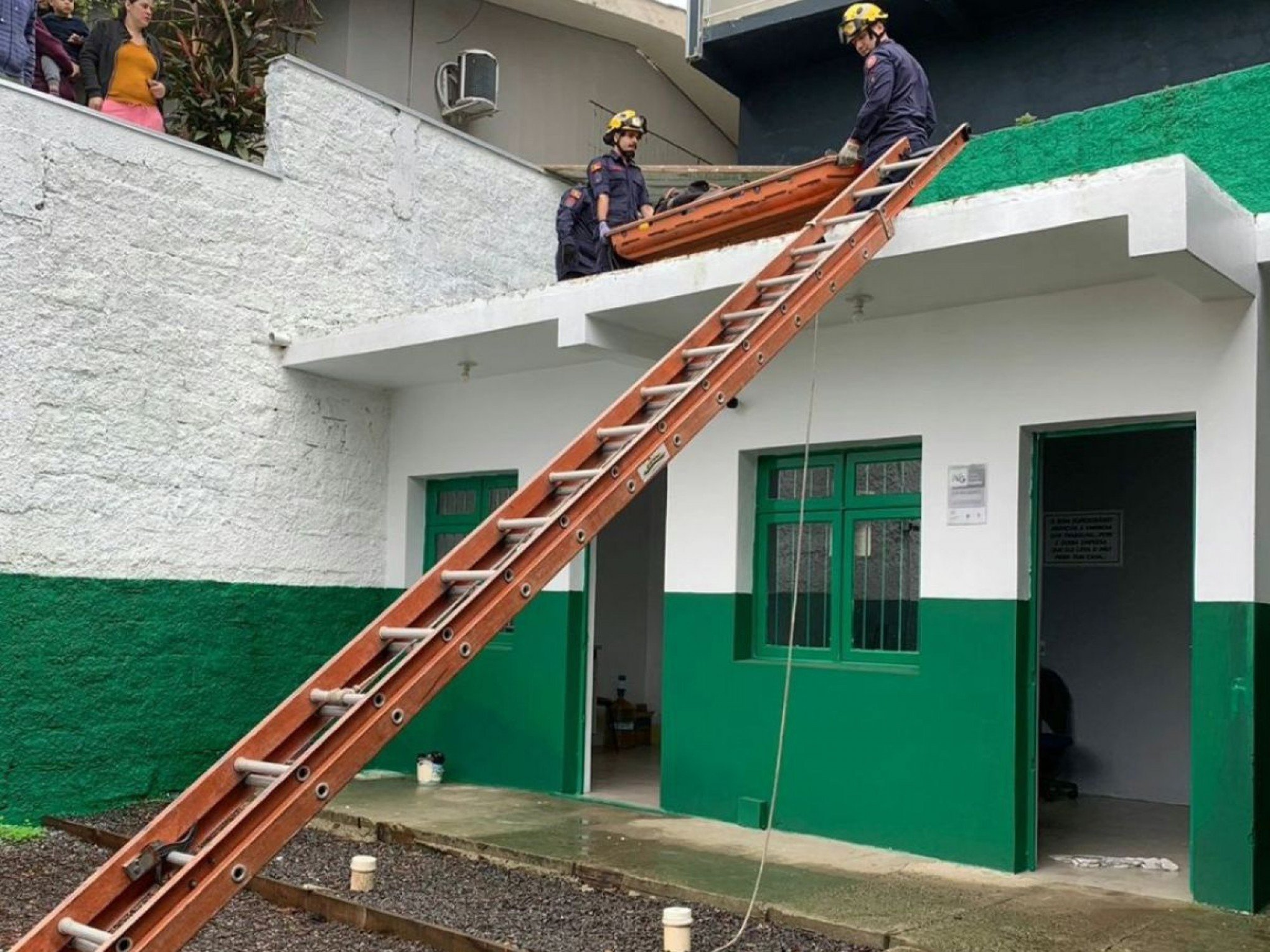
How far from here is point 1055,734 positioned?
1009 cm

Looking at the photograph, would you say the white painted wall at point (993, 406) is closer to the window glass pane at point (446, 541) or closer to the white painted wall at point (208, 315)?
the window glass pane at point (446, 541)

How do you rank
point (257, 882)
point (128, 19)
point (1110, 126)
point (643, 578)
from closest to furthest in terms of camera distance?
point (257, 882)
point (1110, 126)
point (128, 19)
point (643, 578)

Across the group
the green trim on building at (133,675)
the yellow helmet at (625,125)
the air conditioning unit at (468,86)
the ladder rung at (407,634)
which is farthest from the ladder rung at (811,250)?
the air conditioning unit at (468,86)

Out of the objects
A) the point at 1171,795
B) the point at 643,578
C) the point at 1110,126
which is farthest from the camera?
the point at 643,578

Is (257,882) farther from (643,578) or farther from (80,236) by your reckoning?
(643,578)

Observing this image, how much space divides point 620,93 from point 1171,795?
31.8 ft

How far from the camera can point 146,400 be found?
9328 millimetres

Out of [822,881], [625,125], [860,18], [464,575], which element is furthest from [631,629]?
[464,575]

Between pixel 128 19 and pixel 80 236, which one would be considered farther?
pixel 128 19

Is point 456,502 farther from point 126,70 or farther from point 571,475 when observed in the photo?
point 571,475

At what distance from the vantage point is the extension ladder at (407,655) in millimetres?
3564

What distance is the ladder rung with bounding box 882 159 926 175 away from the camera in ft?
23.5

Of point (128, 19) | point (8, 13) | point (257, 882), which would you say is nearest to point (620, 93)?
point (128, 19)

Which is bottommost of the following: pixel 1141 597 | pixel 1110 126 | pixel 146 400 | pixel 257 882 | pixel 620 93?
pixel 257 882
